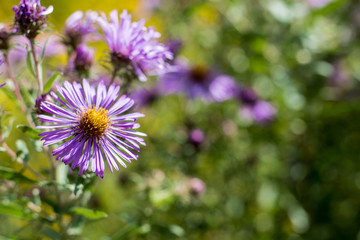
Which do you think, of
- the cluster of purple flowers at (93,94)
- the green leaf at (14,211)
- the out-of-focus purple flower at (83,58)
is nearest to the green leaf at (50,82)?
the cluster of purple flowers at (93,94)

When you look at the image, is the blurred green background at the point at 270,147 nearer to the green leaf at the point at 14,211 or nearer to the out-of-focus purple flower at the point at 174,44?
the out-of-focus purple flower at the point at 174,44

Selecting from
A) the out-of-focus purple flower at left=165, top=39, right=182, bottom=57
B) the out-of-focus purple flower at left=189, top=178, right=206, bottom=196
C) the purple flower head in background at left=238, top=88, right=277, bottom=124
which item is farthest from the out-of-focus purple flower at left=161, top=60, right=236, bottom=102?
the out-of-focus purple flower at left=189, top=178, right=206, bottom=196

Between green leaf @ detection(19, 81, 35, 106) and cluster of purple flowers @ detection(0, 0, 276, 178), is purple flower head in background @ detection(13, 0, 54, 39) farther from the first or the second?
green leaf @ detection(19, 81, 35, 106)

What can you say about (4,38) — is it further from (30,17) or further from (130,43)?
(130,43)

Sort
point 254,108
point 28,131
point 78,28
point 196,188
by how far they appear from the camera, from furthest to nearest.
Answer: point 254,108 → point 196,188 → point 78,28 → point 28,131

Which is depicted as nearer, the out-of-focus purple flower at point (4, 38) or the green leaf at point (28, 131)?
the green leaf at point (28, 131)

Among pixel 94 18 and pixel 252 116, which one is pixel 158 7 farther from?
pixel 94 18

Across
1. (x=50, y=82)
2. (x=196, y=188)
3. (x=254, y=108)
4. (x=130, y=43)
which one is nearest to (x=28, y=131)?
(x=50, y=82)
